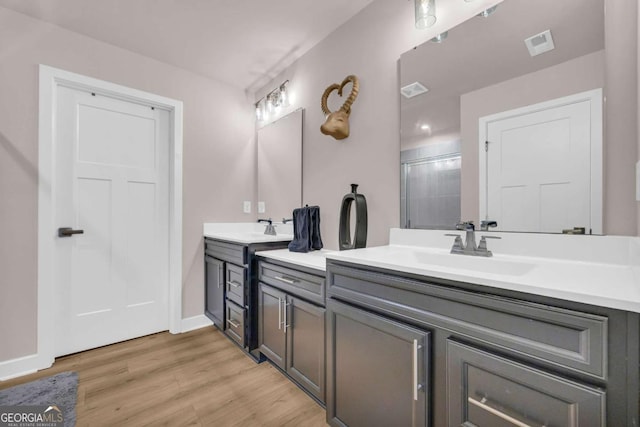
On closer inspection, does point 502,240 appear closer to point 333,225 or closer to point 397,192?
point 397,192

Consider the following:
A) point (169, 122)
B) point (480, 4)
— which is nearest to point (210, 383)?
point (169, 122)

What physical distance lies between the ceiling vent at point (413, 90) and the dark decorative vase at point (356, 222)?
63 cm

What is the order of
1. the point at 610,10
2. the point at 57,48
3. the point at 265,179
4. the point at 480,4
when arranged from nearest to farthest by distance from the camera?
1. the point at 610,10
2. the point at 480,4
3. the point at 57,48
4. the point at 265,179

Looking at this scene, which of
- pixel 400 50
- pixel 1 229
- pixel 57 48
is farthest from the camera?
pixel 57 48

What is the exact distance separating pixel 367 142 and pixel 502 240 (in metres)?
1.02

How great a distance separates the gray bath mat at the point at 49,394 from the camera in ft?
5.14

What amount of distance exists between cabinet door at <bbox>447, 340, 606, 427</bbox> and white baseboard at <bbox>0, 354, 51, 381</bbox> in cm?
268

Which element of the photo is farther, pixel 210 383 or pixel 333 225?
pixel 333 225

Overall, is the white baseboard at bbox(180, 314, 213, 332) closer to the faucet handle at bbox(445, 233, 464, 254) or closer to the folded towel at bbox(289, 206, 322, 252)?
the folded towel at bbox(289, 206, 322, 252)

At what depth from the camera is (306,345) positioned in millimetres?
1553

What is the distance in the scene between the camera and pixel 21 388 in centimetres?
175

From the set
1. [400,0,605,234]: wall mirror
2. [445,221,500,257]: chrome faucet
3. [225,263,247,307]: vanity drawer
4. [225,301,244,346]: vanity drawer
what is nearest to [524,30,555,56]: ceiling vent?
[400,0,605,234]: wall mirror

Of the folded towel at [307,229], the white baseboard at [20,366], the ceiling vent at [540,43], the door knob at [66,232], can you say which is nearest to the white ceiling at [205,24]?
the ceiling vent at [540,43]

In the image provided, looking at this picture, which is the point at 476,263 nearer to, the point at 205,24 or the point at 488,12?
the point at 488,12
